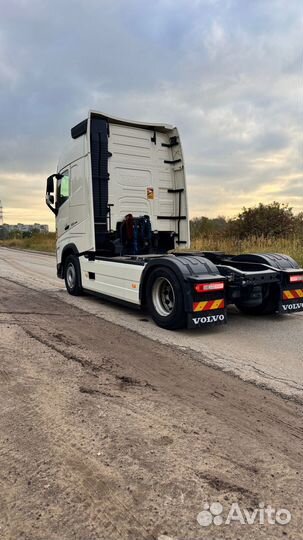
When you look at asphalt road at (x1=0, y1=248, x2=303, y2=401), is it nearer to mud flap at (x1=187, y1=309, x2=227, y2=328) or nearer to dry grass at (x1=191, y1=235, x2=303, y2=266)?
mud flap at (x1=187, y1=309, x2=227, y2=328)

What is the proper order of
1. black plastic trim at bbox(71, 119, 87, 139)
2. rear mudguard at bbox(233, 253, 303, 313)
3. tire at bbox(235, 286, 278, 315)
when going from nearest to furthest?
rear mudguard at bbox(233, 253, 303, 313) < tire at bbox(235, 286, 278, 315) < black plastic trim at bbox(71, 119, 87, 139)

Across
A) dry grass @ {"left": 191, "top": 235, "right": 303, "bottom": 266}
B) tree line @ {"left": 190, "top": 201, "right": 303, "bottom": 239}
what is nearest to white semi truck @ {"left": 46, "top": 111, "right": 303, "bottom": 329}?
dry grass @ {"left": 191, "top": 235, "right": 303, "bottom": 266}

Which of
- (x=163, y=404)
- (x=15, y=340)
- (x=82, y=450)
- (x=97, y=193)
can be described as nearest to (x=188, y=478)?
(x=82, y=450)

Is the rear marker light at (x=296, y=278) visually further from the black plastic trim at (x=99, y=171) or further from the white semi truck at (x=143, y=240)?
the black plastic trim at (x=99, y=171)

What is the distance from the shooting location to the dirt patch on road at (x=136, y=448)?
2.01 metres

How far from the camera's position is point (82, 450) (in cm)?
A: 264

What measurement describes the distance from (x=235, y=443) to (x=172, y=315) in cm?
288

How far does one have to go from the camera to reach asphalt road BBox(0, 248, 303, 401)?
3.98 metres

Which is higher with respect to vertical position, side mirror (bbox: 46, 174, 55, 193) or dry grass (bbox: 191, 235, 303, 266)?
side mirror (bbox: 46, 174, 55, 193)

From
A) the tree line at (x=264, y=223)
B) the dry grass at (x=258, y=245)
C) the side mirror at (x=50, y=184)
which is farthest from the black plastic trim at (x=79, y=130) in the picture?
the tree line at (x=264, y=223)

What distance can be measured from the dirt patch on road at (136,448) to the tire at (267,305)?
241 centimetres

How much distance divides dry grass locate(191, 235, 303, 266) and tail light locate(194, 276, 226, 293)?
7454 mm

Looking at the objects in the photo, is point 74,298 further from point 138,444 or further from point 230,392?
point 138,444

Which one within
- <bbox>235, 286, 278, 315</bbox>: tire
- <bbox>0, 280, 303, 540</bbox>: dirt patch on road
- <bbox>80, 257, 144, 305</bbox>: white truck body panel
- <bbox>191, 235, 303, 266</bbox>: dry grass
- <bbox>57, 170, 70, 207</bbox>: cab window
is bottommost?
<bbox>0, 280, 303, 540</bbox>: dirt patch on road
